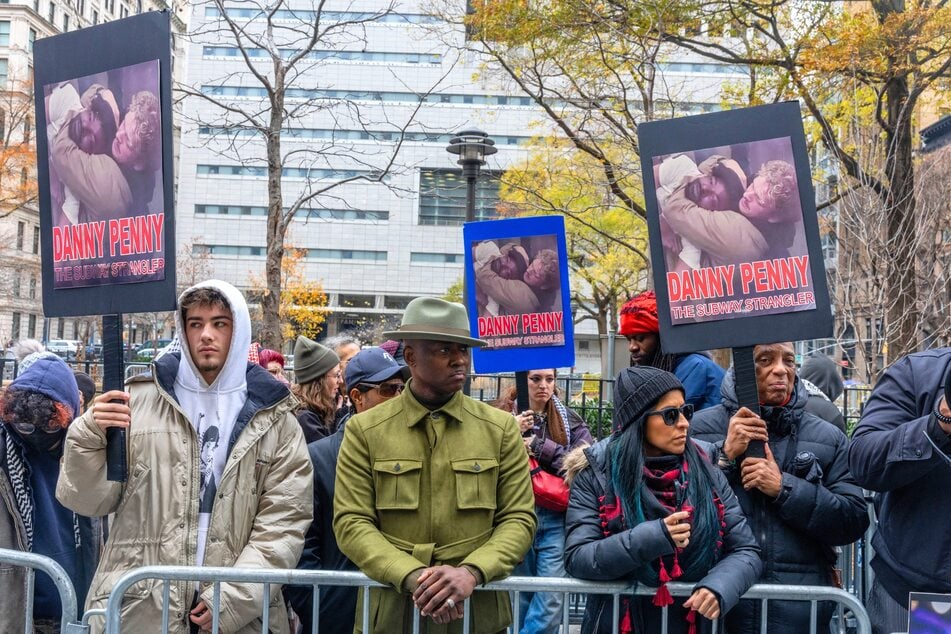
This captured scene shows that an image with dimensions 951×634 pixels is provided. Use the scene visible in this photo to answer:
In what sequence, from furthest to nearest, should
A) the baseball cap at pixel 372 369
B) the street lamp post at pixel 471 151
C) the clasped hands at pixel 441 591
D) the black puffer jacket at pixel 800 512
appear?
1. the street lamp post at pixel 471 151
2. the baseball cap at pixel 372 369
3. the black puffer jacket at pixel 800 512
4. the clasped hands at pixel 441 591

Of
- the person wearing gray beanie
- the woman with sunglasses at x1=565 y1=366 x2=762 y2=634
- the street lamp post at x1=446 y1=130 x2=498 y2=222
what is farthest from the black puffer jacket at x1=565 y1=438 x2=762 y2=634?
the street lamp post at x1=446 y1=130 x2=498 y2=222

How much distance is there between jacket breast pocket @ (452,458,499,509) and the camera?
3.26 m

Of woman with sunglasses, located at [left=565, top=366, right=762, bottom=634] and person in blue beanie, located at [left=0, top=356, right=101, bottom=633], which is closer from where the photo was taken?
woman with sunglasses, located at [left=565, top=366, right=762, bottom=634]

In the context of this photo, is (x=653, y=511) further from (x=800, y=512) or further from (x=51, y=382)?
(x=51, y=382)

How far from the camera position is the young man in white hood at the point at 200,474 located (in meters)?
3.40

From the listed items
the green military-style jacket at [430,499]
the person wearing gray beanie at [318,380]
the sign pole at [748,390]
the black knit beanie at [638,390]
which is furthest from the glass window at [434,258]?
the green military-style jacket at [430,499]

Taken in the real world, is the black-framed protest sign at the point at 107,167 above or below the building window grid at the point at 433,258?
below

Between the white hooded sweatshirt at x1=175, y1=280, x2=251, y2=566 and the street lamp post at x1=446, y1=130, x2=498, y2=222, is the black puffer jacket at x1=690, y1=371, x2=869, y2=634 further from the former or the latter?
the street lamp post at x1=446, y1=130, x2=498, y2=222

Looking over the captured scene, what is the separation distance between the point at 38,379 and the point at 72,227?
2.95 feet

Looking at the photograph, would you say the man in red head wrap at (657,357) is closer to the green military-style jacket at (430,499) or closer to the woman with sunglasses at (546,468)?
the woman with sunglasses at (546,468)

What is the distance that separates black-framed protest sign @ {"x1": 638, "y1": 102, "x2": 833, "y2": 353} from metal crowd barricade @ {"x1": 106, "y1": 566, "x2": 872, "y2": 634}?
0.96 m

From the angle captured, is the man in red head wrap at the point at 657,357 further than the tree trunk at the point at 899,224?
No

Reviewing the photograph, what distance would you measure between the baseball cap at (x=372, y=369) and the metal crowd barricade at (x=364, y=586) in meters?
1.16

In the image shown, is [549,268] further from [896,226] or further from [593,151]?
[896,226]
